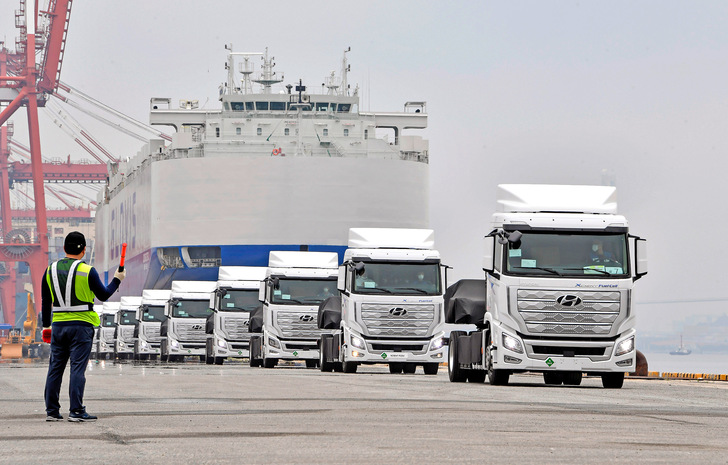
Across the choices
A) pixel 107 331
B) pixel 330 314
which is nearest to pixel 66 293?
pixel 330 314

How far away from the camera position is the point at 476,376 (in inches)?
934

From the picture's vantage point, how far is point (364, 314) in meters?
28.5

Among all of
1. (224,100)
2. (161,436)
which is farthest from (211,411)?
(224,100)

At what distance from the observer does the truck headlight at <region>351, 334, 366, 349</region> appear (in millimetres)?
28656

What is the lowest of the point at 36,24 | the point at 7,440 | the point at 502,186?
the point at 7,440

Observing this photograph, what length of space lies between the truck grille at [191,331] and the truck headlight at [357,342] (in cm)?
2241

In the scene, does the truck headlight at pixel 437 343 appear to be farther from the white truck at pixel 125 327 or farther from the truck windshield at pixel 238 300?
the white truck at pixel 125 327

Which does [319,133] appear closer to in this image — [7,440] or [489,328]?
[489,328]

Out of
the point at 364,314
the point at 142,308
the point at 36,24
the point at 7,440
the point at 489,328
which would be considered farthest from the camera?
the point at 36,24

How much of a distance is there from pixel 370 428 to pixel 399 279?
56.4ft

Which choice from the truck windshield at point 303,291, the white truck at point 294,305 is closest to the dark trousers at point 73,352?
the white truck at point 294,305

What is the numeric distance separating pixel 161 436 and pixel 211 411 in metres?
3.53

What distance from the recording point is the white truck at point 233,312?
43.1 meters

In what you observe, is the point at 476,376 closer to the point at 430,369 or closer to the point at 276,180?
the point at 430,369
